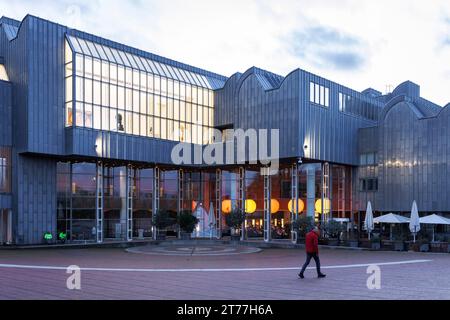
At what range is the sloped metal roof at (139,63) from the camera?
154 feet

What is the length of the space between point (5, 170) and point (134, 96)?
43.1 feet

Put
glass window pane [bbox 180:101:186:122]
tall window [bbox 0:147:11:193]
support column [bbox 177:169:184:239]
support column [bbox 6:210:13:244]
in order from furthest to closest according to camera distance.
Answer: support column [bbox 177:169:184:239], glass window pane [bbox 180:101:186:122], support column [bbox 6:210:13:244], tall window [bbox 0:147:11:193]

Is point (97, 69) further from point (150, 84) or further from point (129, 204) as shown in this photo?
point (129, 204)

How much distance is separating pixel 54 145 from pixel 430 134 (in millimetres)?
33531

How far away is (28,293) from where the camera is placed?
54.4 ft

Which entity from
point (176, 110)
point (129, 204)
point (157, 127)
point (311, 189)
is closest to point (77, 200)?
point (129, 204)

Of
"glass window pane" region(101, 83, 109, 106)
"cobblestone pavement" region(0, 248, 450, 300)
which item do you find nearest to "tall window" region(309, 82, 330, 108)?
"glass window pane" region(101, 83, 109, 106)

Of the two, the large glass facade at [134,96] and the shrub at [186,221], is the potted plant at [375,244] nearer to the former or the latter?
the shrub at [186,221]

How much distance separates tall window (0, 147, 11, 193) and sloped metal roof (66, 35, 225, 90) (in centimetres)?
1005

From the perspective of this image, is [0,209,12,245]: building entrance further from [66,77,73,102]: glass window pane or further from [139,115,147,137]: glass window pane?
[139,115,147,137]: glass window pane

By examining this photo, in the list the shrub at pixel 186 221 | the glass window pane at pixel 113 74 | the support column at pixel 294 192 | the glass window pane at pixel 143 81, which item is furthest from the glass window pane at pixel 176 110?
the support column at pixel 294 192

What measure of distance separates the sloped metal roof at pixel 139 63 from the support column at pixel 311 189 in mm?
13650

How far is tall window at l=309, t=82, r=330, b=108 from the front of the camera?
50.1 m
